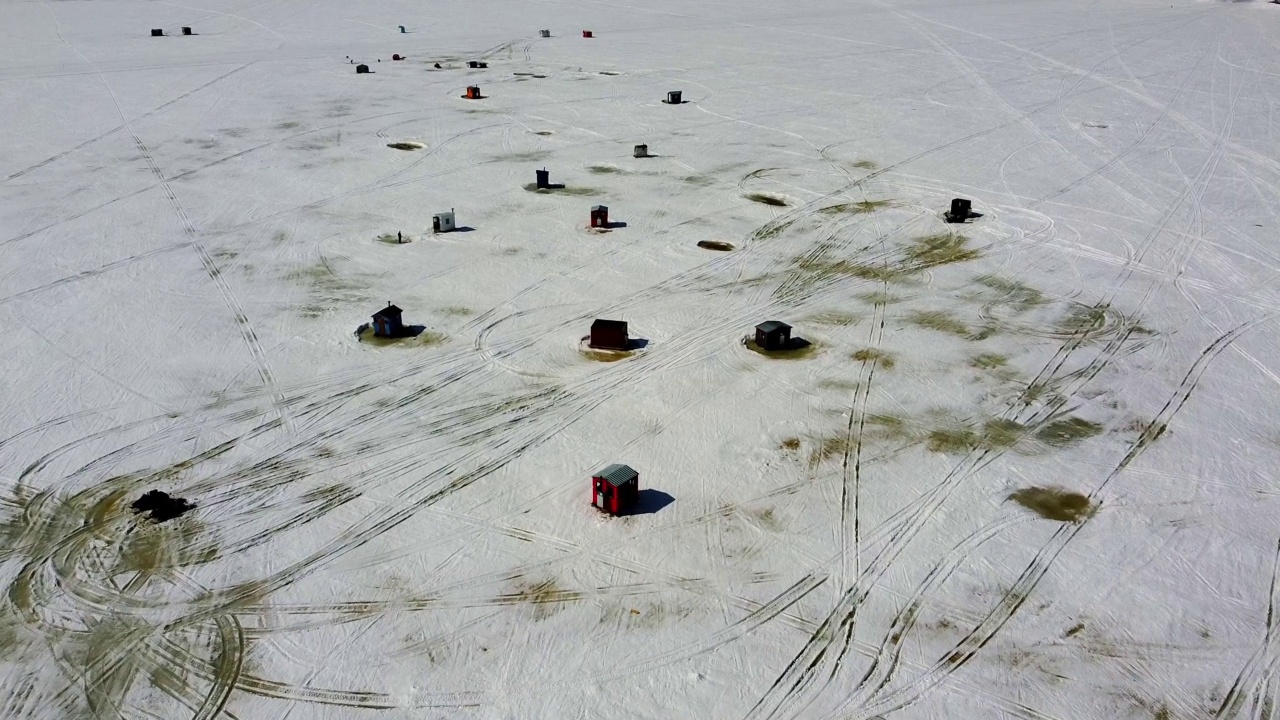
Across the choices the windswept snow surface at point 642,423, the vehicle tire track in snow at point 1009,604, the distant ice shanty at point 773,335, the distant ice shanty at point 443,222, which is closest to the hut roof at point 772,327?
the distant ice shanty at point 773,335

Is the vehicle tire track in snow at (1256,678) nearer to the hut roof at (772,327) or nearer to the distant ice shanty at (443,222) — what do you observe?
the hut roof at (772,327)

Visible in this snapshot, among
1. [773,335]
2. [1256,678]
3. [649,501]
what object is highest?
[773,335]

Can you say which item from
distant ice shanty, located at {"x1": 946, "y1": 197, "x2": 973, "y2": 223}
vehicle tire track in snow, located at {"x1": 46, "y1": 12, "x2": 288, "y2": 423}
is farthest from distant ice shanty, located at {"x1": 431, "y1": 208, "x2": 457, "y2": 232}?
distant ice shanty, located at {"x1": 946, "y1": 197, "x2": 973, "y2": 223}

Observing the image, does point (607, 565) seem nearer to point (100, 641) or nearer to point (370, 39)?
point (100, 641)

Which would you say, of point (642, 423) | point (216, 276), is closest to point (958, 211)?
point (642, 423)

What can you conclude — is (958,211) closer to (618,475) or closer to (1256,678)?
(618,475)

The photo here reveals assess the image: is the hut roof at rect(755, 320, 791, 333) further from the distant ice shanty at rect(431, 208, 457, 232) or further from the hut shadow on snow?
the distant ice shanty at rect(431, 208, 457, 232)

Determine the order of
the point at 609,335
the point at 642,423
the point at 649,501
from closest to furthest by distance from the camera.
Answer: the point at 649,501 < the point at 642,423 < the point at 609,335

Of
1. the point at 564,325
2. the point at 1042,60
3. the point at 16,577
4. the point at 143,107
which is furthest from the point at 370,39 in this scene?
the point at 16,577
